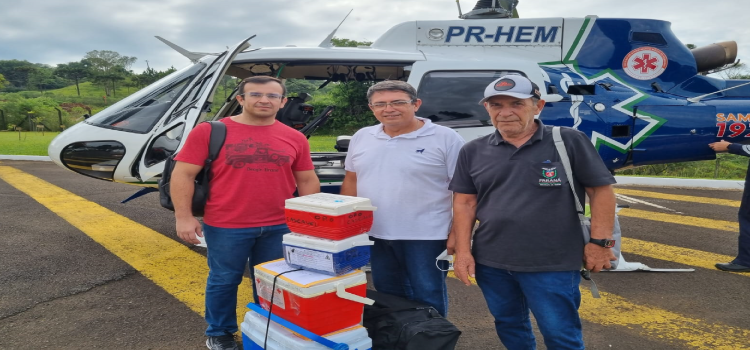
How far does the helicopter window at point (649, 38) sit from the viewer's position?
187 inches

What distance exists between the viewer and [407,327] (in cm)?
214

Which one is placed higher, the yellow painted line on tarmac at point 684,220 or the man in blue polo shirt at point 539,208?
the man in blue polo shirt at point 539,208

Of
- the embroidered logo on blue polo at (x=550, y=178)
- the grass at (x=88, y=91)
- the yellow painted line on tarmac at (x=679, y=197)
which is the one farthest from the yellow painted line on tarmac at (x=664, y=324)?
the grass at (x=88, y=91)

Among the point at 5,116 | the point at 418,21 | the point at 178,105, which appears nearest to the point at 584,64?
the point at 418,21

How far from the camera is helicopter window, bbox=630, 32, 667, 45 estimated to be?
4762 mm

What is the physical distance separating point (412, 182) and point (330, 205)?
0.51 meters

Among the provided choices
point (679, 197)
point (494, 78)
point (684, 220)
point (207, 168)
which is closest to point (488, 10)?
point (494, 78)

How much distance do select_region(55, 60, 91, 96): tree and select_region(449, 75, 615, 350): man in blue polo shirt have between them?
70.5 meters

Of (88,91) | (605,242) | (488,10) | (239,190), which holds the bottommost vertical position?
(605,242)

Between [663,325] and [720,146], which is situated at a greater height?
[720,146]

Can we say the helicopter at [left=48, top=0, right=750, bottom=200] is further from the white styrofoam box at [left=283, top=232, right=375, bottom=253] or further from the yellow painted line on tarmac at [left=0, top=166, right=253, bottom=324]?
the white styrofoam box at [left=283, top=232, right=375, bottom=253]

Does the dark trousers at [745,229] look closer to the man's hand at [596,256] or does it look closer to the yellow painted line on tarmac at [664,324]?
the yellow painted line on tarmac at [664,324]

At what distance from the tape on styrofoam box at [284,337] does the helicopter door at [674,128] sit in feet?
12.5

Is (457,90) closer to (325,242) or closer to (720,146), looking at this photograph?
(720,146)
